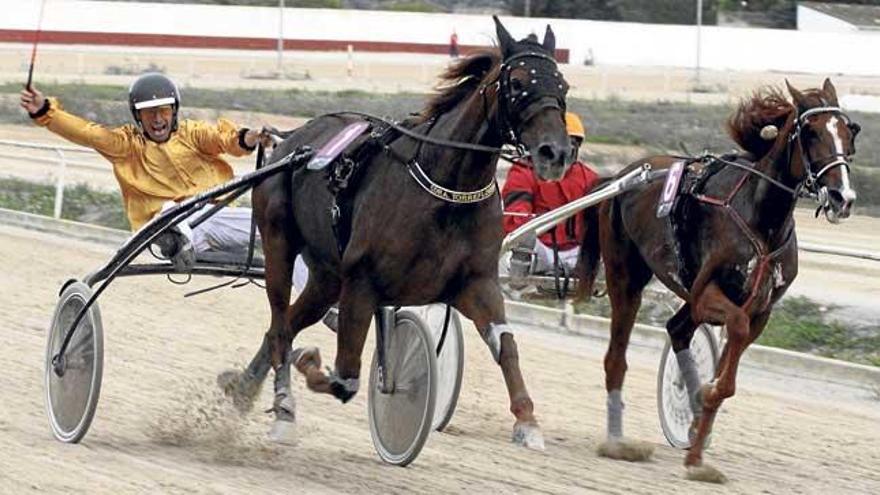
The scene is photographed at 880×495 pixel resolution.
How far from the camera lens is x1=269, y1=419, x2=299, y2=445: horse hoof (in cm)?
724

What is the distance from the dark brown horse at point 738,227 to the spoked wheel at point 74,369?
2101 millimetres

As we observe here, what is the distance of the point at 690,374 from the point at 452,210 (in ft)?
5.72

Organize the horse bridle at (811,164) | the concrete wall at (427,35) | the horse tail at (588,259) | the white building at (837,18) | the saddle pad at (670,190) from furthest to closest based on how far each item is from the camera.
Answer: the white building at (837,18)
the concrete wall at (427,35)
the horse tail at (588,259)
the saddle pad at (670,190)
the horse bridle at (811,164)

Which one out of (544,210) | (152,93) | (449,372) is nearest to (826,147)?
(449,372)

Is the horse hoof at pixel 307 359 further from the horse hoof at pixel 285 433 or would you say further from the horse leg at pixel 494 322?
the horse leg at pixel 494 322

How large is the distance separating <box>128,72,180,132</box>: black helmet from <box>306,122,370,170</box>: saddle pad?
947 mm

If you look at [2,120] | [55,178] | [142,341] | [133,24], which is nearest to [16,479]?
[142,341]

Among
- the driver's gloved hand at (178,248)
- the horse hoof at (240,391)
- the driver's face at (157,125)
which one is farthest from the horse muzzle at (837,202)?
the driver's face at (157,125)

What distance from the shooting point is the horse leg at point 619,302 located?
25.5 ft

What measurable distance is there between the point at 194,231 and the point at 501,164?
1627 centimetres

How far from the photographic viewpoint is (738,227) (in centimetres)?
713

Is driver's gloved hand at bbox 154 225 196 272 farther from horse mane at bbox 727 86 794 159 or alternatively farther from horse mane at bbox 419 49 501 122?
horse mane at bbox 727 86 794 159

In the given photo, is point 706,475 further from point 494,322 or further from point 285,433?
point 285,433

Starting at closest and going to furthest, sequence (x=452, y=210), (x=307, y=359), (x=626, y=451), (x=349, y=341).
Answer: (x=452, y=210) → (x=349, y=341) → (x=307, y=359) → (x=626, y=451)
